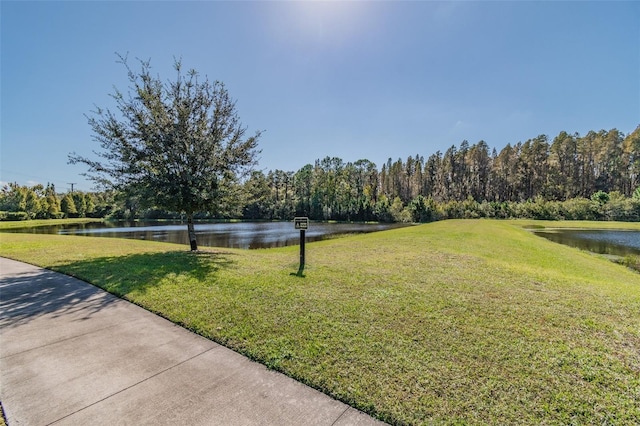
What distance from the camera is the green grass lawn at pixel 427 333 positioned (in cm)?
283

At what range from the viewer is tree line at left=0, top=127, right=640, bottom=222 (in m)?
62.6

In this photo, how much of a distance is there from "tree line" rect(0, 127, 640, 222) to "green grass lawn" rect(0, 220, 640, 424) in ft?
184

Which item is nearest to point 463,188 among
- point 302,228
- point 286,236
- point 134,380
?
point 286,236

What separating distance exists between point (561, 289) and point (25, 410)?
29.3 feet

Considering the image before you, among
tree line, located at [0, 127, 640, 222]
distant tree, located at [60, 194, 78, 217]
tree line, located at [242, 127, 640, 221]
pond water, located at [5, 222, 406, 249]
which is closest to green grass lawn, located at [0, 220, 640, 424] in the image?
pond water, located at [5, 222, 406, 249]

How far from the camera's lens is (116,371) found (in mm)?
3303

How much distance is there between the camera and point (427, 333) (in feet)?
13.6

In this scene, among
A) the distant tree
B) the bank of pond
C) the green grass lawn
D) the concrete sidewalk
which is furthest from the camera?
the distant tree

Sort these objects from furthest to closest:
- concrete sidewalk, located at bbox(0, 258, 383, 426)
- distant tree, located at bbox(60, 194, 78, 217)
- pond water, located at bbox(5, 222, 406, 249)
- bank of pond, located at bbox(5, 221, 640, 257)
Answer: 1. distant tree, located at bbox(60, 194, 78, 217)
2. pond water, located at bbox(5, 222, 406, 249)
3. bank of pond, located at bbox(5, 221, 640, 257)
4. concrete sidewalk, located at bbox(0, 258, 383, 426)

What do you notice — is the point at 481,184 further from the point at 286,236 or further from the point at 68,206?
the point at 68,206

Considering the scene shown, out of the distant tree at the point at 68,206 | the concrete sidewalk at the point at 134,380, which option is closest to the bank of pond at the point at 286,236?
the concrete sidewalk at the point at 134,380

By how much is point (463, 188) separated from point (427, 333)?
91.8 m

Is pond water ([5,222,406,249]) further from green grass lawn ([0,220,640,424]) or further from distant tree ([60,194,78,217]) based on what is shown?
distant tree ([60,194,78,217])

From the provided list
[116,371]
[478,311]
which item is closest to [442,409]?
[478,311]
